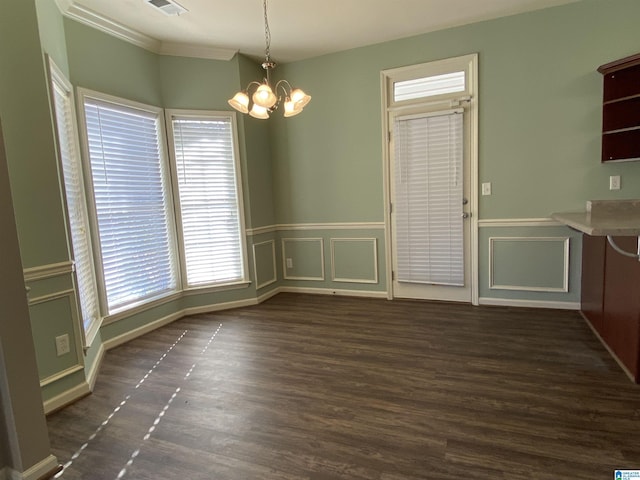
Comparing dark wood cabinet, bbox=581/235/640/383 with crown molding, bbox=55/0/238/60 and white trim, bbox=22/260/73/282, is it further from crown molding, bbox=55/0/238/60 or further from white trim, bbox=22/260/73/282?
crown molding, bbox=55/0/238/60

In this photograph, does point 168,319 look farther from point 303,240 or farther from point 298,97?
point 298,97

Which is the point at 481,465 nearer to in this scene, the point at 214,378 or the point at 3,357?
the point at 214,378

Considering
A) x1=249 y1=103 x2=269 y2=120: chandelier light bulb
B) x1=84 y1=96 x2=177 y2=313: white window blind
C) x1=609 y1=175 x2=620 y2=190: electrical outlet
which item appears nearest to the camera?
x1=249 y1=103 x2=269 y2=120: chandelier light bulb

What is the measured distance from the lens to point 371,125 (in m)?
4.23

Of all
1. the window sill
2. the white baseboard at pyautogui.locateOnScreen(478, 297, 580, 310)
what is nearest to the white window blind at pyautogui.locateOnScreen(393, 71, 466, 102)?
the white baseboard at pyautogui.locateOnScreen(478, 297, 580, 310)

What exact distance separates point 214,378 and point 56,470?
1.03 meters

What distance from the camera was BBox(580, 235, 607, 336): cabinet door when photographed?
291 cm

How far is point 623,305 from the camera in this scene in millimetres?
2469

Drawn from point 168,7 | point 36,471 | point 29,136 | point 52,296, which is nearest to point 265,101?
point 29,136

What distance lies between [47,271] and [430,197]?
349 cm

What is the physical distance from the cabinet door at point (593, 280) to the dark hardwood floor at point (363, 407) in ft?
0.52

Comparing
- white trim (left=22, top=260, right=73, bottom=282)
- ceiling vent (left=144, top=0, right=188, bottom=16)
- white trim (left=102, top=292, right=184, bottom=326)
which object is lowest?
white trim (left=102, top=292, right=184, bottom=326)

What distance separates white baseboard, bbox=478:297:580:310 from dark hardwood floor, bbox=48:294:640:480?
7.8 inches

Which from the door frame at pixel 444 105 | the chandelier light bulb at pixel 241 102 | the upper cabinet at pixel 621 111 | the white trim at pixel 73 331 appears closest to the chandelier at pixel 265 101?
the chandelier light bulb at pixel 241 102
